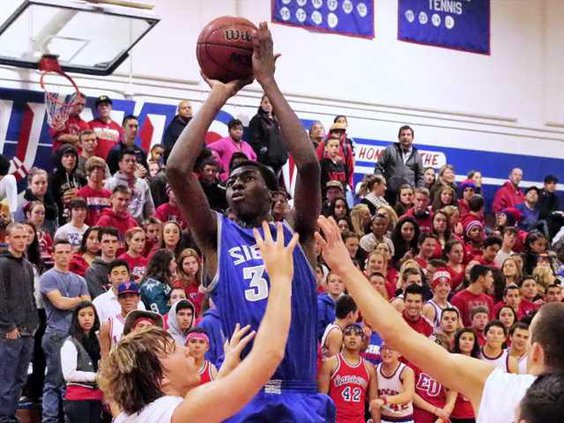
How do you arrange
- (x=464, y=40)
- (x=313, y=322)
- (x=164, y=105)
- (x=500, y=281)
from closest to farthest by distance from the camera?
→ (x=313, y=322) → (x=500, y=281) → (x=164, y=105) → (x=464, y=40)

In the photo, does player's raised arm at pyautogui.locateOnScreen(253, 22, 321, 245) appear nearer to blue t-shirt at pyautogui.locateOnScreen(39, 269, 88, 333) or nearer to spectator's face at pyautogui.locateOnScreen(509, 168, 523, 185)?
blue t-shirt at pyautogui.locateOnScreen(39, 269, 88, 333)

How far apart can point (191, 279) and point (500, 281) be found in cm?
389

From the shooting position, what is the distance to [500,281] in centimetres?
1264

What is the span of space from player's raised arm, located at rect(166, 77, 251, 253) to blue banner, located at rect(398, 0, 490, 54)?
1578cm

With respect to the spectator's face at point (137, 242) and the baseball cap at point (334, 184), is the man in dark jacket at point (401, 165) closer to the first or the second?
the baseball cap at point (334, 184)

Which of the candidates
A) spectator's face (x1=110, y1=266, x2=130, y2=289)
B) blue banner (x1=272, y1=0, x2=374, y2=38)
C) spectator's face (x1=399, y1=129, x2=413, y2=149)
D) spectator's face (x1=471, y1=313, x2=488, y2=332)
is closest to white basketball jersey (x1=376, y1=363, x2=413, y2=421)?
spectator's face (x1=471, y1=313, x2=488, y2=332)

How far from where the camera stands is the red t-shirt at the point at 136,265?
10859 millimetres

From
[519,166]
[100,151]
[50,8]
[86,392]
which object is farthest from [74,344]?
[519,166]

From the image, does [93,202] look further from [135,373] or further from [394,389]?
[135,373]

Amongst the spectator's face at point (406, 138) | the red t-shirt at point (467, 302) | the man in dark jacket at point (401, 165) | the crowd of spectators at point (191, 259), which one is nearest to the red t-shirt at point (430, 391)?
the crowd of spectators at point (191, 259)

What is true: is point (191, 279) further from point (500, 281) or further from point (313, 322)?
point (313, 322)

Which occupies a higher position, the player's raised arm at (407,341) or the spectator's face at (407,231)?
the spectator's face at (407,231)

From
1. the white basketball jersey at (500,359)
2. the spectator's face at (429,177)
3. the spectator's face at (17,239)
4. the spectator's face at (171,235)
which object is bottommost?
the white basketball jersey at (500,359)

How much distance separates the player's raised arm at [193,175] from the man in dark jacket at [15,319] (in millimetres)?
4652
